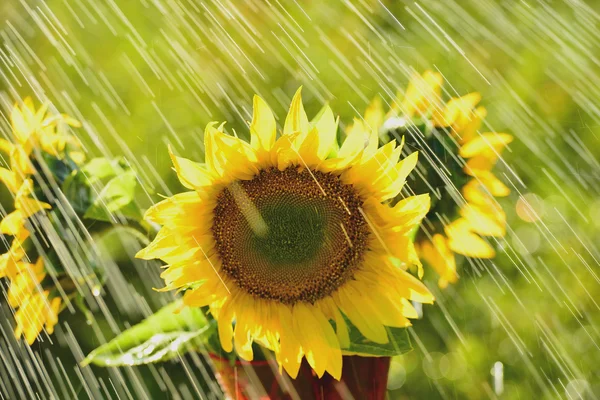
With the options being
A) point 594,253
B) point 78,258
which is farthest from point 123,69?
point 594,253

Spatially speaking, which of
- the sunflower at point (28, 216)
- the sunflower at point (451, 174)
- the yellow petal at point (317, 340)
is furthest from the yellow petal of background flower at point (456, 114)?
the sunflower at point (28, 216)

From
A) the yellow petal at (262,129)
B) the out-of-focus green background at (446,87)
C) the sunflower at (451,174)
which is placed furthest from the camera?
the out-of-focus green background at (446,87)

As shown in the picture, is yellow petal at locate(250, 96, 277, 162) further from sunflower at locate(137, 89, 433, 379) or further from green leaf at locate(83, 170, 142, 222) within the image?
green leaf at locate(83, 170, 142, 222)

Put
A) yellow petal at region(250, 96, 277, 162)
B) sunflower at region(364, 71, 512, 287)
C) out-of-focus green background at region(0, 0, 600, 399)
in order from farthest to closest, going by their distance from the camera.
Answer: out-of-focus green background at region(0, 0, 600, 399) < sunflower at region(364, 71, 512, 287) < yellow petal at region(250, 96, 277, 162)

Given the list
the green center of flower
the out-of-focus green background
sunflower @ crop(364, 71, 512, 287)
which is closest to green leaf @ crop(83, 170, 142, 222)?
the green center of flower

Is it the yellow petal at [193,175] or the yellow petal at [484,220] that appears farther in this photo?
the yellow petal at [484,220]

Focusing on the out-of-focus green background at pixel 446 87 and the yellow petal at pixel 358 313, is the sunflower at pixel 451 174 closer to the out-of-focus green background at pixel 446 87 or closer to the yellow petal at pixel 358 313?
the yellow petal at pixel 358 313
